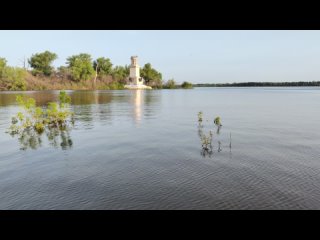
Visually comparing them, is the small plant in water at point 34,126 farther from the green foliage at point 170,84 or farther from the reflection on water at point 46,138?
the green foliage at point 170,84

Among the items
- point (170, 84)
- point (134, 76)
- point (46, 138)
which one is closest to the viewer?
point (46, 138)

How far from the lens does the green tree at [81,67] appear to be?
480 ft

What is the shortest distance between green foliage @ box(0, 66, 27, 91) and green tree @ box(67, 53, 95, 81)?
32.2m

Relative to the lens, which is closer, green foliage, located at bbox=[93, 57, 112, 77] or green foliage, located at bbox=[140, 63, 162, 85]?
green foliage, located at bbox=[93, 57, 112, 77]

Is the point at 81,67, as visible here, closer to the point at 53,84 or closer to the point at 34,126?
the point at 53,84

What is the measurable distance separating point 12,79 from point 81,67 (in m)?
41.6

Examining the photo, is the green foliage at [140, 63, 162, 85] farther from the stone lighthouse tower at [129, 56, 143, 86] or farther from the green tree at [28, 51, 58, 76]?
the green tree at [28, 51, 58, 76]

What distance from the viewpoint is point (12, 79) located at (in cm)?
11275

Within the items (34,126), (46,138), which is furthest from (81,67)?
(46,138)

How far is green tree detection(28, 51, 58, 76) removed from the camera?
142 m

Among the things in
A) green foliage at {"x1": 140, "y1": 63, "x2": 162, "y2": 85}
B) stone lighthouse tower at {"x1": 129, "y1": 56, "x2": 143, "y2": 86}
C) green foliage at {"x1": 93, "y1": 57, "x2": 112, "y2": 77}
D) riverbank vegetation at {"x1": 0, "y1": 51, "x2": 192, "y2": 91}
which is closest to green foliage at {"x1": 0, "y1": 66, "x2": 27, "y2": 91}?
riverbank vegetation at {"x1": 0, "y1": 51, "x2": 192, "y2": 91}

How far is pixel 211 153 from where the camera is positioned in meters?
15.7
